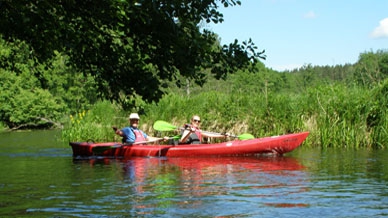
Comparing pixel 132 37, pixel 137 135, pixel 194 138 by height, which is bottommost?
pixel 194 138

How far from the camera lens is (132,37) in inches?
329

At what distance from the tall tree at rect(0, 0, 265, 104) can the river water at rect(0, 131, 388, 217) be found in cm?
155

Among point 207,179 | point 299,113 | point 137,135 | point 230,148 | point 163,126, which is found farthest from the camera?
point 299,113

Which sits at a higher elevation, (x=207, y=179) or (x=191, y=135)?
(x=191, y=135)

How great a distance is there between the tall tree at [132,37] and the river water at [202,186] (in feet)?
5.08

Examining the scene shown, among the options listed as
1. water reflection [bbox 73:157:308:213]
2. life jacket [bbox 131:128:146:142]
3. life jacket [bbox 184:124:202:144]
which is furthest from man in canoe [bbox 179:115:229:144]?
life jacket [bbox 131:128:146:142]

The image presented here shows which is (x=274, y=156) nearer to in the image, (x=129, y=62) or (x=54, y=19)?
(x=129, y=62)

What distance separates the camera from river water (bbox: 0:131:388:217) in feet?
21.6

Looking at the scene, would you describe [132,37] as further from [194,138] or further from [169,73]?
[194,138]

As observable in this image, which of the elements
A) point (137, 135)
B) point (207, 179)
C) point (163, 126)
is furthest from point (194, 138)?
point (207, 179)

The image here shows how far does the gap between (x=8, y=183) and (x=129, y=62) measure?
2722 mm

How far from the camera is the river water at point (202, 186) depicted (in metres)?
6.59

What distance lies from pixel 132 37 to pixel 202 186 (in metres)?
2.37

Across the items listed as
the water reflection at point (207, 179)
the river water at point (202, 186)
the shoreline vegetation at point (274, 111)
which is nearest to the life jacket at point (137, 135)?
the shoreline vegetation at point (274, 111)
